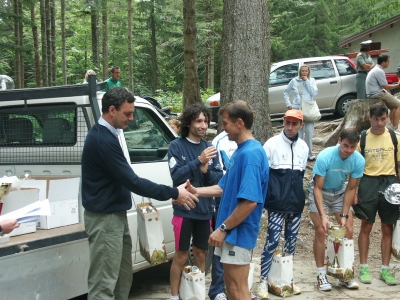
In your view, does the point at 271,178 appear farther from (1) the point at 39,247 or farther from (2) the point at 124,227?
(1) the point at 39,247

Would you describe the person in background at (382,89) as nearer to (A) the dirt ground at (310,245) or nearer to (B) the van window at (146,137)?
(A) the dirt ground at (310,245)

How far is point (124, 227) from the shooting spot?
3.96 m

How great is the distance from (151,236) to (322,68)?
36.6 feet

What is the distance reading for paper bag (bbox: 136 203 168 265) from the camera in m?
4.30

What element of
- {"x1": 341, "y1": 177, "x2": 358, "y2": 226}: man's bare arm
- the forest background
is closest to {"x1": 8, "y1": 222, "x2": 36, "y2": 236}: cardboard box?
{"x1": 341, "y1": 177, "x2": 358, "y2": 226}: man's bare arm

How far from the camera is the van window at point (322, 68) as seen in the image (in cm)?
1413

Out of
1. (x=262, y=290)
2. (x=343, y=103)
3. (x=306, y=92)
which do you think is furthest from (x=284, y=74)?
(x=262, y=290)

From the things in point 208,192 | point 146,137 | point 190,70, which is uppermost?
point 190,70

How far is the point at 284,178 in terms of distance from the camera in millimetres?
4973

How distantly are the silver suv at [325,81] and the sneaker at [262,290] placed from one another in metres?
9.20

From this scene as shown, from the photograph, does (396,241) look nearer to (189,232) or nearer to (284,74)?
(189,232)

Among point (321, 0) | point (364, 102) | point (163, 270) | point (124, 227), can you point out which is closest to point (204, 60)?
point (321, 0)

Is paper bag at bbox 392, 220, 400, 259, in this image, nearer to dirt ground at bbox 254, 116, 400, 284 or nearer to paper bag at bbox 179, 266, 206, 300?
dirt ground at bbox 254, 116, 400, 284

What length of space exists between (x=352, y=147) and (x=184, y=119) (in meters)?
1.86
